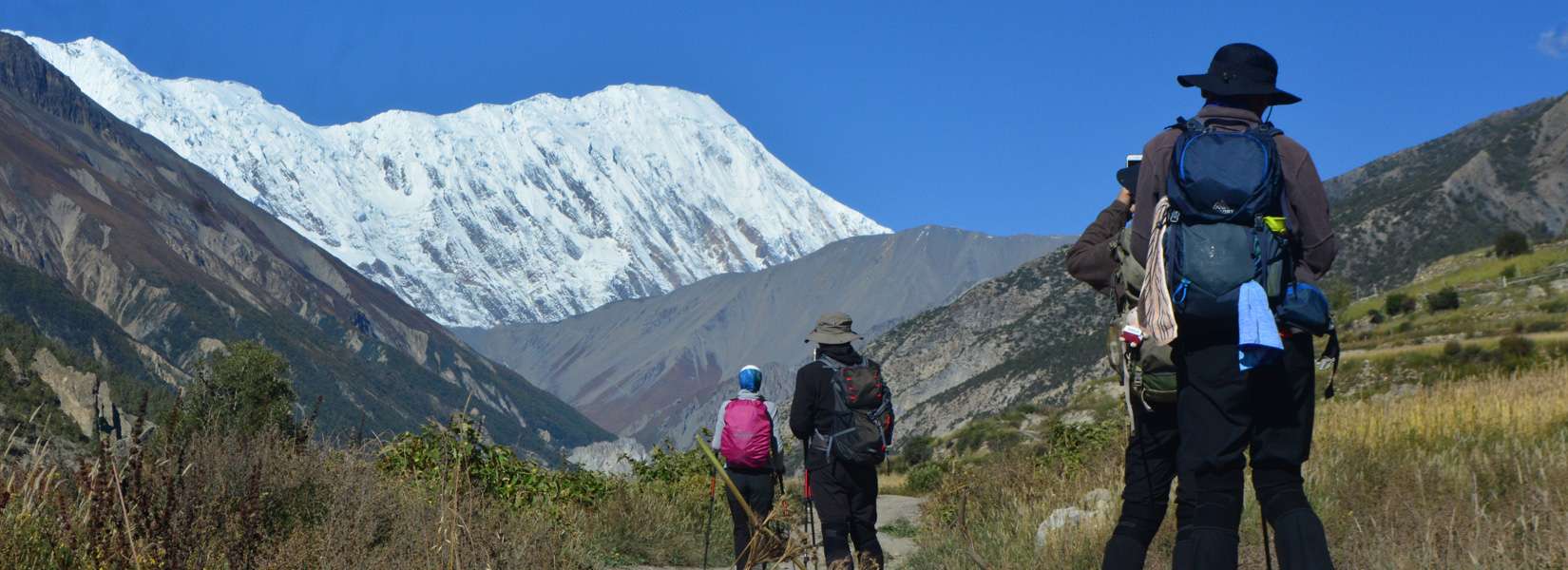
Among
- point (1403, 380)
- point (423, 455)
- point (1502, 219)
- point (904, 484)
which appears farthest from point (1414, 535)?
point (1502, 219)

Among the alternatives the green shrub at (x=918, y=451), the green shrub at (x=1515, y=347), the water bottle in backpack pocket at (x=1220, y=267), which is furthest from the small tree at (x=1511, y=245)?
the water bottle in backpack pocket at (x=1220, y=267)

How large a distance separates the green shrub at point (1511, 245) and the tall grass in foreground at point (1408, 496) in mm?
79845

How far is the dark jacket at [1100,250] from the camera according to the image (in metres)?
4.50

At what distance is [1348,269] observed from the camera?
358ft

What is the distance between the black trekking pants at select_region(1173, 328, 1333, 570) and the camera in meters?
3.88

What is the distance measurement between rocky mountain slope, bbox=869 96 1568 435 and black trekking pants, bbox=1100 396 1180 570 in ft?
280

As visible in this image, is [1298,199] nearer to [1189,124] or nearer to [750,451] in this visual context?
[1189,124]

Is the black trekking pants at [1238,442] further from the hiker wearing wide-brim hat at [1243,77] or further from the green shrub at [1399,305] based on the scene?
the green shrub at [1399,305]

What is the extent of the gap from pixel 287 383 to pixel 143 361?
511 feet

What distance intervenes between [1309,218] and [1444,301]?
220ft

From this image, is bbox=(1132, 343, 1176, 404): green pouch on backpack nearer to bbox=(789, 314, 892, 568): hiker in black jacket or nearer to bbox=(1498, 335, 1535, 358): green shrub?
bbox=(789, 314, 892, 568): hiker in black jacket

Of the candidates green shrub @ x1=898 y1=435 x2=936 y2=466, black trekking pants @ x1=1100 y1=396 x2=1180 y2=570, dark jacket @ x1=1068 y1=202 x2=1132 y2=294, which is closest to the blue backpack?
dark jacket @ x1=1068 y1=202 x2=1132 y2=294

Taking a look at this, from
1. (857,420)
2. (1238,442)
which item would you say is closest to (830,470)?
(857,420)

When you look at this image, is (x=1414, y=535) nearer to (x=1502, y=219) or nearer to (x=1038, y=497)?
(x=1038, y=497)
